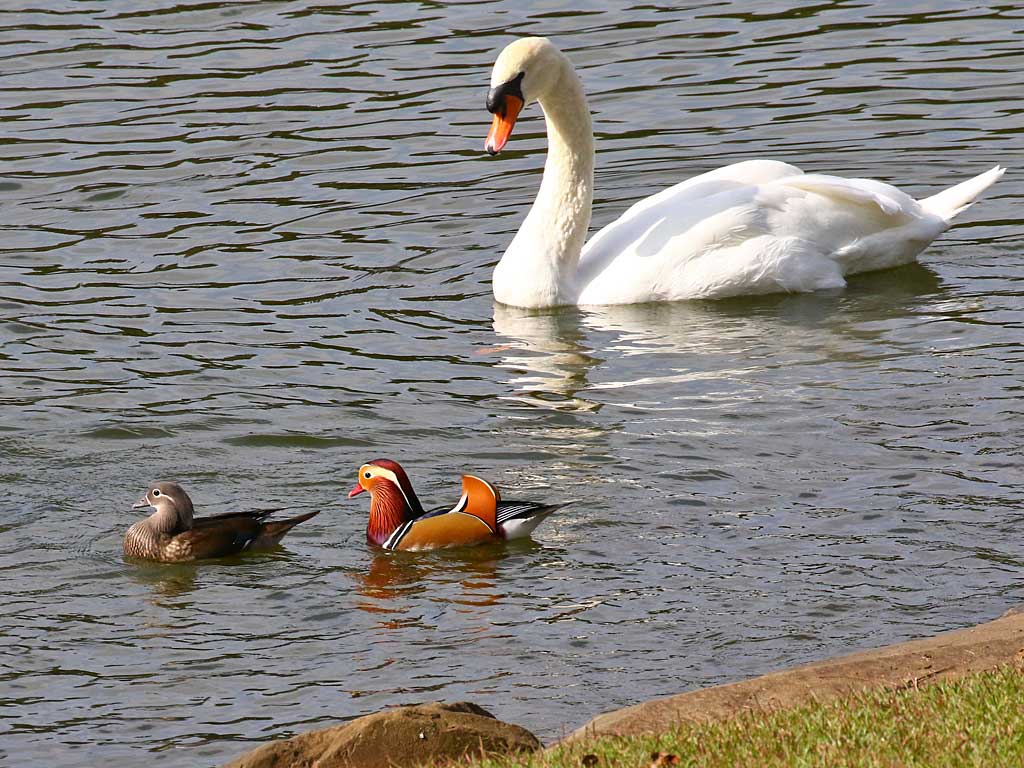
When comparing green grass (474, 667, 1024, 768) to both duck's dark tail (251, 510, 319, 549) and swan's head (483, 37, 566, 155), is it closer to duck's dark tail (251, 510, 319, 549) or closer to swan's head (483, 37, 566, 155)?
duck's dark tail (251, 510, 319, 549)

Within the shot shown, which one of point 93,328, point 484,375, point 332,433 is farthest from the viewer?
point 93,328

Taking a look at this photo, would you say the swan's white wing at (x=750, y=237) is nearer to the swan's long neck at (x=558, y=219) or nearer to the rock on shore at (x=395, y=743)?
the swan's long neck at (x=558, y=219)

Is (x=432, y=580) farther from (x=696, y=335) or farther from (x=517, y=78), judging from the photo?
(x=517, y=78)

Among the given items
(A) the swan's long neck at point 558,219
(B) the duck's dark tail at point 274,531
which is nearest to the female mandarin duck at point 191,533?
(B) the duck's dark tail at point 274,531

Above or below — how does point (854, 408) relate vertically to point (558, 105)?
below

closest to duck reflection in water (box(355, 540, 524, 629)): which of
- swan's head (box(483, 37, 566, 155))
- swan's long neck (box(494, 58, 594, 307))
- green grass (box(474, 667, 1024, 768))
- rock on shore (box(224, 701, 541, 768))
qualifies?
rock on shore (box(224, 701, 541, 768))

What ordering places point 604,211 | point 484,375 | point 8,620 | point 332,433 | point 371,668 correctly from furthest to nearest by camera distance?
point 604,211 → point 484,375 → point 332,433 → point 8,620 → point 371,668

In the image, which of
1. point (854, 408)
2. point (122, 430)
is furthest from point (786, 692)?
point (122, 430)

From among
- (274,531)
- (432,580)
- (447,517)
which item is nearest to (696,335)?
(447,517)

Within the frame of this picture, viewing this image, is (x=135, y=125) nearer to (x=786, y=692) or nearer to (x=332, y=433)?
(x=332, y=433)

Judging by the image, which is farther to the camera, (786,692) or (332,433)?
(332,433)

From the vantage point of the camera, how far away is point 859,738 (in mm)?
5598

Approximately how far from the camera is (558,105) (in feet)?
43.7

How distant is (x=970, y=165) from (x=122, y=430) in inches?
311
